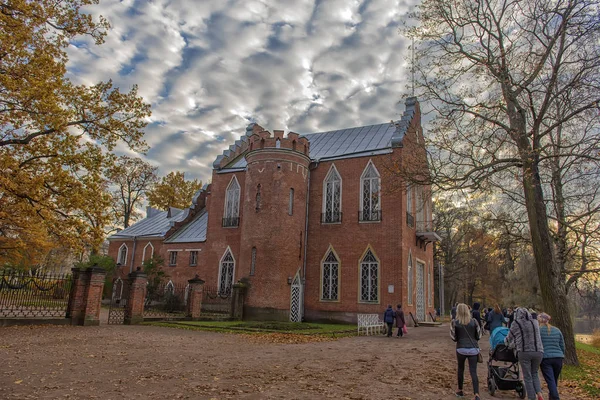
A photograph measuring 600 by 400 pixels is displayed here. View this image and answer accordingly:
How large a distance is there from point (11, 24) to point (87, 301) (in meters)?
9.80

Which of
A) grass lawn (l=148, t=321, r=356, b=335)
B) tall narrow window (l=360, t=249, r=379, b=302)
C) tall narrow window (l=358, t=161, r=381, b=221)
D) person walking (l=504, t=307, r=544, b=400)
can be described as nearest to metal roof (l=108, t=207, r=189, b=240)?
grass lawn (l=148, t=321, r=356, b=335)

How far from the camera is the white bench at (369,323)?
59.5 ft

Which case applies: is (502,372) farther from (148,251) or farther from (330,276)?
(148,251)

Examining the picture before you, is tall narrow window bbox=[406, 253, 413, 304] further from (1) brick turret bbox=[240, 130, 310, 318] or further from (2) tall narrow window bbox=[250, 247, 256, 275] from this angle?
(2) tall narrow window bbox=[250, 247, 256, 275]

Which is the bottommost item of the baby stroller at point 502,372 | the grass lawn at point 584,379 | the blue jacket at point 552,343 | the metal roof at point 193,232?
the grass lawn at point 584,379

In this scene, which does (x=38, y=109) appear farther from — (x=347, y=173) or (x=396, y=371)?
(x=347, y=173)

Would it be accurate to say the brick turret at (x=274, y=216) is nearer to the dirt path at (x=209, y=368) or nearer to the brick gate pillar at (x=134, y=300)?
the brick gate pillar at (x=134, y=300)

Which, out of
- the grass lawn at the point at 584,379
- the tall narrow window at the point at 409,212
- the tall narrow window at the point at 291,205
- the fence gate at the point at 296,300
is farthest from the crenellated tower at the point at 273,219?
the grass lawn at the point at 584,379

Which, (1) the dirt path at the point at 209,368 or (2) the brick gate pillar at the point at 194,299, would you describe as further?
(2) the brick gate pillar at the point at 194,299

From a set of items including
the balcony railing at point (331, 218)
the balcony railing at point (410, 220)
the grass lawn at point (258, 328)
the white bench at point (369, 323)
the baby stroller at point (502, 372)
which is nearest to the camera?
the baby stroller at point (502, 372)

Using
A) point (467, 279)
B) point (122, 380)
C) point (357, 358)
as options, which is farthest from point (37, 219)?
point (467, 279)

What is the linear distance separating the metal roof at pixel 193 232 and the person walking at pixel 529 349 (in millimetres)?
23773

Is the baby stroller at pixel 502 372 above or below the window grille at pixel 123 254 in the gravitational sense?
below

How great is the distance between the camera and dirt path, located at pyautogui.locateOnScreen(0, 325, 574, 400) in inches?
267
